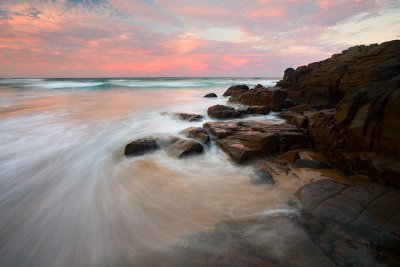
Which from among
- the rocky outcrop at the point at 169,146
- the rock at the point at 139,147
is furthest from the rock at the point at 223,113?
the rock at the point at 139,147

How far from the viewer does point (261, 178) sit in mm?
4648

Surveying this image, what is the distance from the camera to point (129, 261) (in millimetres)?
2818

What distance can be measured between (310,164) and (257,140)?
134 cm

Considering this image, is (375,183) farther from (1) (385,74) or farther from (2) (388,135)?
(1) (385,74)

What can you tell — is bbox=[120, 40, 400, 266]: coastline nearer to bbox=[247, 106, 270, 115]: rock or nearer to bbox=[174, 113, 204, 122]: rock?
bbox=[247, 106, 270, 115]: rock

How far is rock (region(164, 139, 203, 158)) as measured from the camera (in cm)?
596

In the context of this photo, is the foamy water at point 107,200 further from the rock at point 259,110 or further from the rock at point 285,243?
the rock at point 259,110

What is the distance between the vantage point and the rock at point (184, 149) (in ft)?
19.5

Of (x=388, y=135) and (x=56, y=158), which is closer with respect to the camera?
(x=388, y=135)

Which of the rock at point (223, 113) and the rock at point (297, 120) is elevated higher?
the rock at point (297, 120)

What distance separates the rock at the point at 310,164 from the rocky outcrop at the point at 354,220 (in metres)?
0.92

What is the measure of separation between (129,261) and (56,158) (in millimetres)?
4885

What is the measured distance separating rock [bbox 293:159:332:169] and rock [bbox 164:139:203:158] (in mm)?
2410

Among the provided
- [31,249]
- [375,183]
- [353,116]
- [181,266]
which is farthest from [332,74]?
[31,249]
